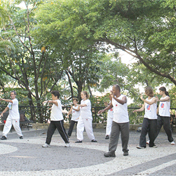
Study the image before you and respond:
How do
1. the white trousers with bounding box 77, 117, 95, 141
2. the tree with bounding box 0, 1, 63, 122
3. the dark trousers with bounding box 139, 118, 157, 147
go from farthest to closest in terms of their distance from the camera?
1. the tree with bounding box 0, 1, 63, 122
2. the white trousers with bounding box 77, 117, 95, 141
3. the dark trousers with bounding box 139, 118, 157, 147

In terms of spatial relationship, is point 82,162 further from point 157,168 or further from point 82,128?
point 82,128

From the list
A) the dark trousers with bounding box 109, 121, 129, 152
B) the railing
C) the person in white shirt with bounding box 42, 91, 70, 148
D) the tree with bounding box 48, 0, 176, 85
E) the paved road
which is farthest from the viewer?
the railing

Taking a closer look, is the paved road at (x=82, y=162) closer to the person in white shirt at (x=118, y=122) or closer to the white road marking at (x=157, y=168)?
the white road marking at (x=157, y=168)

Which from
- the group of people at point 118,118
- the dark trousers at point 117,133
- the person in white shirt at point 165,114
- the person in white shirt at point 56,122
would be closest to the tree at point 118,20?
the person in white shirt at point 165,114

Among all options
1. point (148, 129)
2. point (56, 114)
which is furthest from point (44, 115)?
point (148, 129)

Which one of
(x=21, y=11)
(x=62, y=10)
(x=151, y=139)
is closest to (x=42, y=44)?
(x=21, y=11)

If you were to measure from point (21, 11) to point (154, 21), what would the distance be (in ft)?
30.6

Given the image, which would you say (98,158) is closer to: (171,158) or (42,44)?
(171,158)

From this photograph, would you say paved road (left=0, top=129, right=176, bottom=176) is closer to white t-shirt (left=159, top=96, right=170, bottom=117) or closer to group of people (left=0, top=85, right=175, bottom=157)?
group of people (left=0, top=85, right=175, bottom=157)

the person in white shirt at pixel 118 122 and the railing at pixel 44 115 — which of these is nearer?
the person in white shirt at pixel 118 122

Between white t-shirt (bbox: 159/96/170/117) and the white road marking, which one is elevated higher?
white t-shirt (bbox: 159/96/170/117)

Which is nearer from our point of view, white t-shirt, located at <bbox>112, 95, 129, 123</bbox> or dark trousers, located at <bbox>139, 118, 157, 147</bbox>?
white t-shirt, located at <bbox>112, 95, 129, 123</bbox>

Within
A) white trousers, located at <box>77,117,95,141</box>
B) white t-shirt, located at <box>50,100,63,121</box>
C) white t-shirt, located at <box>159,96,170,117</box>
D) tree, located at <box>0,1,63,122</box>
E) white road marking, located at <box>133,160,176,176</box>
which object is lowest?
white road marking, located at <box>133,160,176,176</box>

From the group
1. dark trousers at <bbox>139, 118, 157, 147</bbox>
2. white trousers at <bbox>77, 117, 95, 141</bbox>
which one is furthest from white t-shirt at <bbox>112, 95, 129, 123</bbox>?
white trousers at <bbox>77, 117, 95, 141</bbox>
